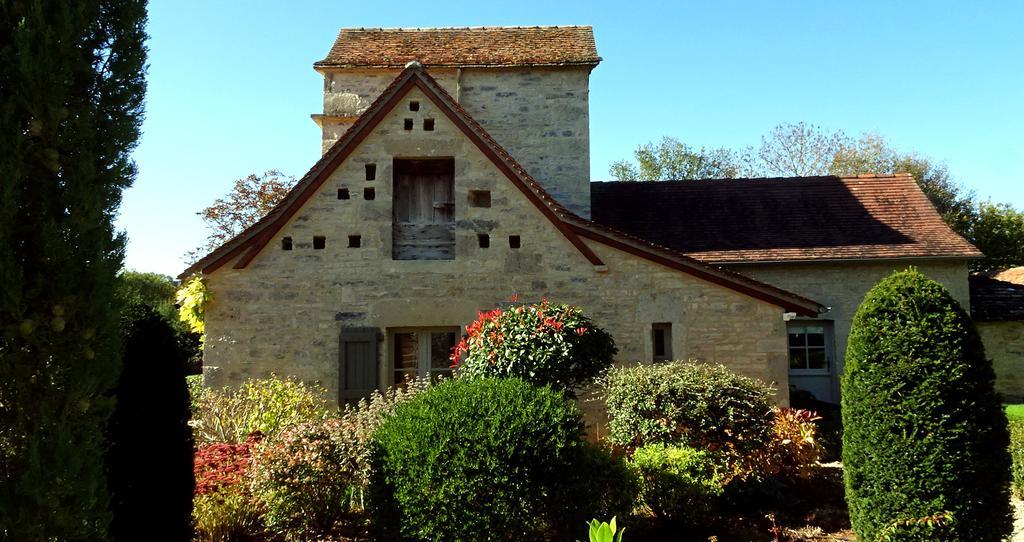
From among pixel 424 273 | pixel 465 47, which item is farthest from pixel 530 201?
pixel 465 47

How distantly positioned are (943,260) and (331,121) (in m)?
12.6

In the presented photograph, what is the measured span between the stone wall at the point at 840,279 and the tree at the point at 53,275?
11919 mm

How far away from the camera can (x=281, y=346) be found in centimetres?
939

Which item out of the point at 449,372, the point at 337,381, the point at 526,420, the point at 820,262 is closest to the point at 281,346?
the point at 337,381

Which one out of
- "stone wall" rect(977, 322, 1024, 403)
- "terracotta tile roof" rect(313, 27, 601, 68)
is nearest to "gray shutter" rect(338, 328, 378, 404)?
"terracotta tile roof" rect(313, 27, 601, 68)

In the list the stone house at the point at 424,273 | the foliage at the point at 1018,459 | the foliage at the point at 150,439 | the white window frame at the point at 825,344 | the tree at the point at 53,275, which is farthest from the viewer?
the white window frame at the point at 825,344

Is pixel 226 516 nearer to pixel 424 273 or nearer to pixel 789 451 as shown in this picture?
pixel 424 273

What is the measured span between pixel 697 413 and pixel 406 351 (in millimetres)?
4184

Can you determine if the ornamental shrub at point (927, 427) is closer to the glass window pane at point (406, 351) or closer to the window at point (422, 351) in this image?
the window at point (422, 351)

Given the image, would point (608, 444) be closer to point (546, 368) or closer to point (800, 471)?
point (546, 368)

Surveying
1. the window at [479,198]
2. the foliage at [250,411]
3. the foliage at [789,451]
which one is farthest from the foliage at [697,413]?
the foliage at [250,411]

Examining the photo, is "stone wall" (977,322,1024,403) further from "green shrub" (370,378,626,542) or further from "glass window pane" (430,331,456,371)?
"green shrub" (370,378,626,542)

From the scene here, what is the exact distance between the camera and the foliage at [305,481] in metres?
6.08

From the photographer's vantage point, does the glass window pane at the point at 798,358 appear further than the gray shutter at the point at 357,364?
Yes
